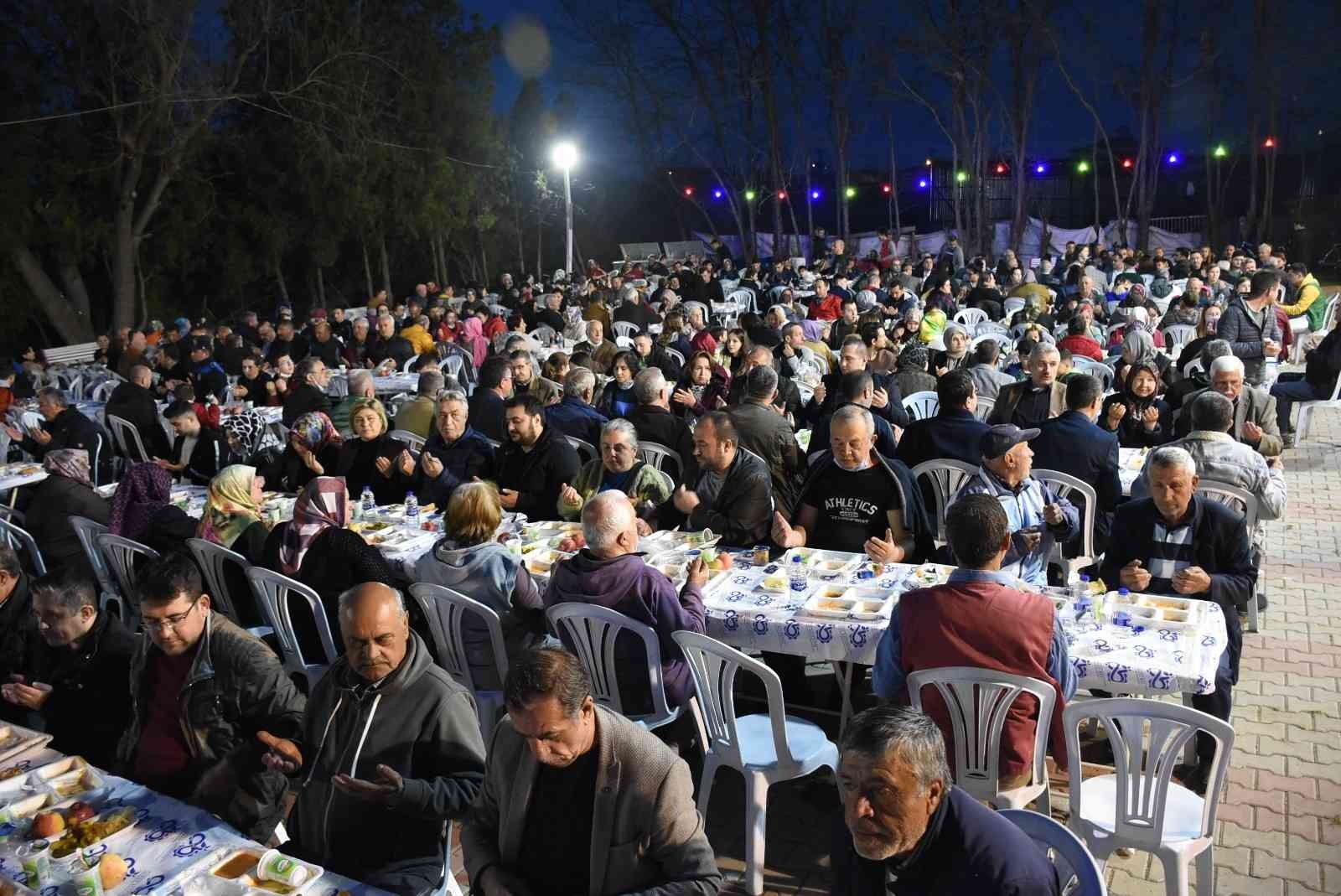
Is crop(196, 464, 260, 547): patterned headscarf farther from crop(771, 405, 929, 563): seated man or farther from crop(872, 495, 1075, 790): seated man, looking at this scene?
crop(872, 495, 1075, 790): seated man

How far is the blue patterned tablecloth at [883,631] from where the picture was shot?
12.5 feet

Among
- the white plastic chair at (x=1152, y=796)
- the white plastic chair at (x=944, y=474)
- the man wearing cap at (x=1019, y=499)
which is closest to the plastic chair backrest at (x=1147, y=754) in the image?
the white plastic chair at (x=1152, y=796)

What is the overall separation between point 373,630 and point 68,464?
15.0ft

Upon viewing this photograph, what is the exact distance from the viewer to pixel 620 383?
881 cm

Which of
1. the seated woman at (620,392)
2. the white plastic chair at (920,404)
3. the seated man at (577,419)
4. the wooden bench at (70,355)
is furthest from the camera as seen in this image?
the wooden bench at (70,355)

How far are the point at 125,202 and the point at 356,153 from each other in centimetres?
469

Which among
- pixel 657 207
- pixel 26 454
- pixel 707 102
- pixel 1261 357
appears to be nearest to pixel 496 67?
pixel 707 102

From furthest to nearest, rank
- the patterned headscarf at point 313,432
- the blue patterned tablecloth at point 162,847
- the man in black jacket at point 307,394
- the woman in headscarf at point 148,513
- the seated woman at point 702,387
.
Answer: the man in black jacket at point 307,394 → the seated woman at point 702,387 → the patterned headscarf at point 313,432 → the woman in headscarf at point 148,513 → the blue patterned tablecloth at point 162,847

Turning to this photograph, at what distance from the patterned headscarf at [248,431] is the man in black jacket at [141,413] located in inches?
28.2

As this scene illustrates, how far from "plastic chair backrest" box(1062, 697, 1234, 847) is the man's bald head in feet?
6.79

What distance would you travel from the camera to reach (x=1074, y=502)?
19.6 ft

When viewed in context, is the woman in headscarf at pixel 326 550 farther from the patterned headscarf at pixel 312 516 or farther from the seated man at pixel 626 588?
the seated man at pixel 626 588

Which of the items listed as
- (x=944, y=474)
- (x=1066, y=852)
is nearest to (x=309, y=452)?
(x=944, y=474)

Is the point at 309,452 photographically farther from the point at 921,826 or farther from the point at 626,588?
the point at 921,826
